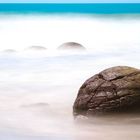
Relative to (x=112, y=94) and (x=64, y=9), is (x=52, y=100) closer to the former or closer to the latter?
(x=112, y=94)

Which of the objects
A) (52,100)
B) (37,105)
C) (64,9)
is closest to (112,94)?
(37,105)

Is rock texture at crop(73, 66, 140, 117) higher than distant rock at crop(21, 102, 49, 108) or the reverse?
the reverse

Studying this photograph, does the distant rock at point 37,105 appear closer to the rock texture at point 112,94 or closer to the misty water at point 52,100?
the misty water at point 52,100

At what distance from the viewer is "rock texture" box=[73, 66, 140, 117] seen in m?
7.42

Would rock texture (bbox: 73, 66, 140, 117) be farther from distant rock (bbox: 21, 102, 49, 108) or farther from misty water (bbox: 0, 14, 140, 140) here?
distant rock (bbox: 21, 102, 49, 108)

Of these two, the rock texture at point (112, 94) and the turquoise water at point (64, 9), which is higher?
the turquoise water at point (64, 9)

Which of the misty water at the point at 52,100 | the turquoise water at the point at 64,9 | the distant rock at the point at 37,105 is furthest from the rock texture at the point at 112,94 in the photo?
the turquoise water at the point at 64,9

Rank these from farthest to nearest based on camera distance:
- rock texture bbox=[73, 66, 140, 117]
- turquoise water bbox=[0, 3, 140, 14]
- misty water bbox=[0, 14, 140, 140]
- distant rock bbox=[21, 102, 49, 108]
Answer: turquoise water bbox=[0, 3, 140, 14], distant rock bbox=[21, 102, 49, 108], rock texture bbox=[73, 66, 140, 117], misty water bbox=[0, 14, 140, 140]

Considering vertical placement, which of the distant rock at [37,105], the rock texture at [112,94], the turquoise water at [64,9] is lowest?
the rock texture at [112,94]

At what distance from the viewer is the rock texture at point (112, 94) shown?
7.42m

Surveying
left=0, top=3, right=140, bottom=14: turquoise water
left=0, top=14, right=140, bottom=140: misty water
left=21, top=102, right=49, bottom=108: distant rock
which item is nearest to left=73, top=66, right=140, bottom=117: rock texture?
left=0, top=14, right=140, bottom=140: misty water

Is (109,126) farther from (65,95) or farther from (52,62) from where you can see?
(52,62)

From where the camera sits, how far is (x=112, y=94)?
293 inches

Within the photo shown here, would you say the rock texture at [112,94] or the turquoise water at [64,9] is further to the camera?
the turquoise water at [64,9]
